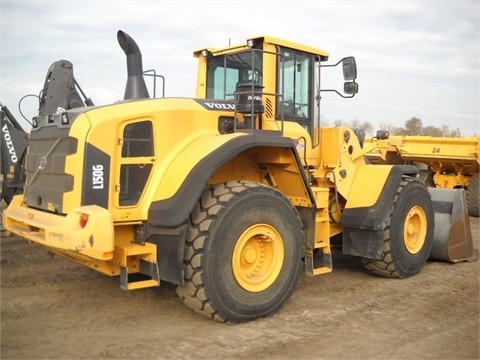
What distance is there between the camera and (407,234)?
6.26 m

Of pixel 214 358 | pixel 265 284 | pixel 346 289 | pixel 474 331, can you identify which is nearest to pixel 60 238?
pixel 214 358

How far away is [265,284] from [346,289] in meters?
1.45

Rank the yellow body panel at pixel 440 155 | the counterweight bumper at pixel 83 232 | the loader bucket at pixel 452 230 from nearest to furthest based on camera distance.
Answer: the counterweight bumper at pixel 83 232 → the loader bucket at pixel 452 230 → the yellow body panel at pixel 440 155

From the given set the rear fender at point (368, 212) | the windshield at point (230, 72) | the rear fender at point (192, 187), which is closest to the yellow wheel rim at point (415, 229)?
the rear fender at point (368, 212)

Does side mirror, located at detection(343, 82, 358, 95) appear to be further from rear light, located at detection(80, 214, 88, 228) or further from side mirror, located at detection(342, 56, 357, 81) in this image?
rear light, located at detection(80, 214, 88, 228)

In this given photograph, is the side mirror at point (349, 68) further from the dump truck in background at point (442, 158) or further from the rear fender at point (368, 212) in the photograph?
the dump truck in background at point (442, 158)

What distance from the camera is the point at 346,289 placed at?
5.63 meters

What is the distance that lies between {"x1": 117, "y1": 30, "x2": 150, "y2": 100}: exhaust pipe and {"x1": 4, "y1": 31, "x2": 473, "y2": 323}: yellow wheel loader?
0.5 inches

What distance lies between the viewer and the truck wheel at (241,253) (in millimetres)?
4160

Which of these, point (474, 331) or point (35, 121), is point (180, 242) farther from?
point (474, 331)

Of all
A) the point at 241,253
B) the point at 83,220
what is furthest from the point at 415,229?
the point at 83,220

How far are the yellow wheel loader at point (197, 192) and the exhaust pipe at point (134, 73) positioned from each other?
0.04ft

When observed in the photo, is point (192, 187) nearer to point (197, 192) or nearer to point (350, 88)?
point (197, 192)

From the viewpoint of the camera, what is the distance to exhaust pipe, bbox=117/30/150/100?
5273mm
